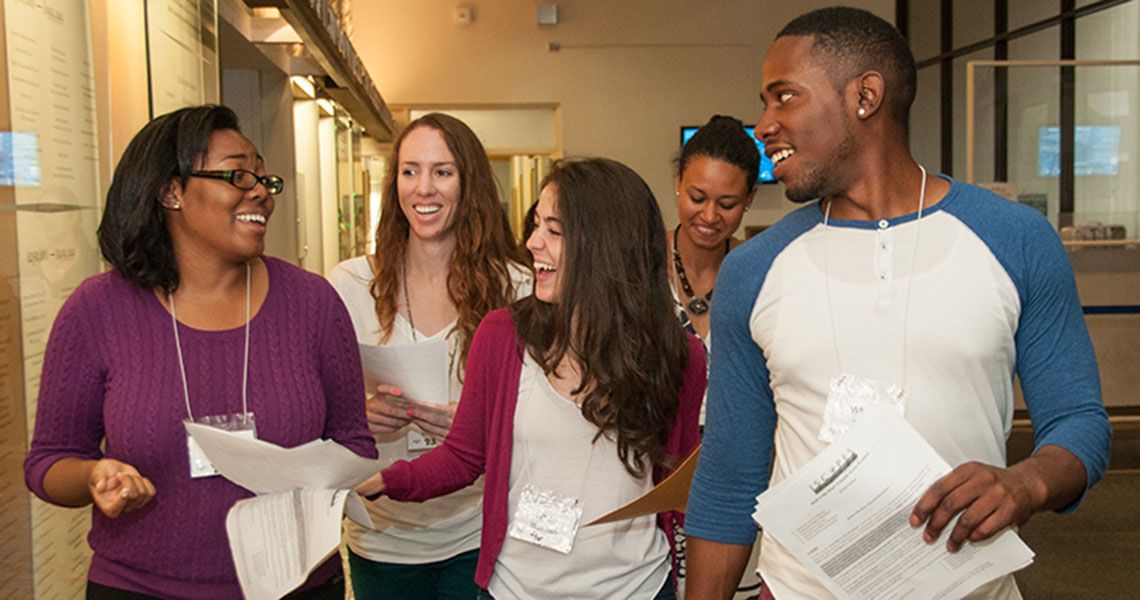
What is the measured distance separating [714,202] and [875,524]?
180cm

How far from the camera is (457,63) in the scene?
40.2 ft

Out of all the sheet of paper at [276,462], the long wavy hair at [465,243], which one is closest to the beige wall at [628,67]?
the long wavy hair at [465,243]

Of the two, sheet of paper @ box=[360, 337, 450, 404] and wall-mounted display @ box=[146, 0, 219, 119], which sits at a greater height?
wall-mounted display @ box=[146, 0, 219, 119]

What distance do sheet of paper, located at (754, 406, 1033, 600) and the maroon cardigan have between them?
610 millimetres

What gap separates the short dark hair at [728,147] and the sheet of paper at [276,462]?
1699 millimetres

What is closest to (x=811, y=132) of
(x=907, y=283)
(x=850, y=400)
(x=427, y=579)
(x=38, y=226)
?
(x=907, y=283)

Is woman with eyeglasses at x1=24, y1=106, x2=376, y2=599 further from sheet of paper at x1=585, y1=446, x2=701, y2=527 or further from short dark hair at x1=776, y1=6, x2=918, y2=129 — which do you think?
short dark hair at x1=776, y1=6, x2=918, y2=129

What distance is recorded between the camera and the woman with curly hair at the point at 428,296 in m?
2.58

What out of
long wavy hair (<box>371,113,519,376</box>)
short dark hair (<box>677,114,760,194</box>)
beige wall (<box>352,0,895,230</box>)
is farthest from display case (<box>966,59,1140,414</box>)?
long wavy hair (<box>371,113,519,376</box>)

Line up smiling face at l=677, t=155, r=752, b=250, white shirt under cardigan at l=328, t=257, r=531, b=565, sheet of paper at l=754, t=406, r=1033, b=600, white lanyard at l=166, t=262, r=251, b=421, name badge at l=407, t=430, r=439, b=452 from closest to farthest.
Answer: sheet of paper at l=754, t=406, r=1033, b=600 < white lanyard at l=166, t=262, r=251, b=421 < white shirt under cardigan at l=328, t=257, r=531, b=565 < name badge at l=407, t=430, r=439, b=452 < smiling face at l=677, t=155, r=752, b=250

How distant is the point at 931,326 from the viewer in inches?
61.8

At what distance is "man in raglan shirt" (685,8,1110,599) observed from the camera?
61.3 inches

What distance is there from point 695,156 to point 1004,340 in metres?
1.80

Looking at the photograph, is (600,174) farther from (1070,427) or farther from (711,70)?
(711,70)
